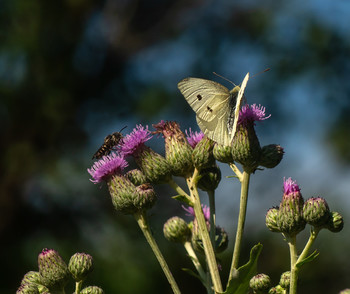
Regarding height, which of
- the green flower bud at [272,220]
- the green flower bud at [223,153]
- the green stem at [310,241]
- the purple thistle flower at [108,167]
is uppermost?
the purple thistle flower at [108,167]

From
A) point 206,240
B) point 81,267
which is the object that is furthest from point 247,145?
point 81,267

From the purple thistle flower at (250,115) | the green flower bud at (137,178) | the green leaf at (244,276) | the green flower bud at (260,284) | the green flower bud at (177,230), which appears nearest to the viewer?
the green leaf at (244,276)

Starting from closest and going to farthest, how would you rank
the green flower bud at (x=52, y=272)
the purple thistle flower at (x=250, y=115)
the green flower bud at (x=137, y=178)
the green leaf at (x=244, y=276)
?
1. the green leaf at (x=244, y=276)
2. the green flower bud at (x=52, y=272)
3. the purple thistle flower at (x=250, y=115)
4. the green flower bud at (x=137, y=178)

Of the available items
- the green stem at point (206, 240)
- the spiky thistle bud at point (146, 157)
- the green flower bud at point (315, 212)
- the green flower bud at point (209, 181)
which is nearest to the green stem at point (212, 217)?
the green flower bud at point (209, 181)

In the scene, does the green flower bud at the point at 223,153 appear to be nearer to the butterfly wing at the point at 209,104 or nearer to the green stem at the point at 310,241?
the butterfly wing at the point at 209,104

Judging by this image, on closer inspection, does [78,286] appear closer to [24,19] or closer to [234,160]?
[234,160]

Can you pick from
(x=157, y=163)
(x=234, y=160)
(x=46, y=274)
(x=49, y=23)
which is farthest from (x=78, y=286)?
(x=49, y=23)

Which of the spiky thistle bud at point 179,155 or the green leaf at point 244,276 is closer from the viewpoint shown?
the green leaf at point 244,276
